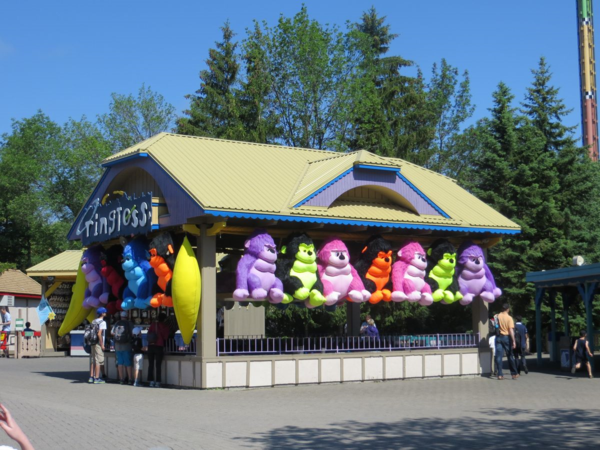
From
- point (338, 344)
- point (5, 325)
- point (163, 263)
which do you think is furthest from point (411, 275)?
point (5, 325)

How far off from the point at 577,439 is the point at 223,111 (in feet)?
131

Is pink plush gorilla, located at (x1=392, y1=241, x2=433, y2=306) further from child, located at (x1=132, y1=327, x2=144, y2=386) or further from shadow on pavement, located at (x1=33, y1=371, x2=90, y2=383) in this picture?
shadow on pavement, located at (x1=33, y1=371, x2=90, y2=383)

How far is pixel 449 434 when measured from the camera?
37.0 ft

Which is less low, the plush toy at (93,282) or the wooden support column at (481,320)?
the plush toy at (93,282)

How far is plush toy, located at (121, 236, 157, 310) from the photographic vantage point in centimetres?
1961

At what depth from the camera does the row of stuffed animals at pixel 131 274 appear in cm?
1902

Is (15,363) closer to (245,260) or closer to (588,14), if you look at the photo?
(245,260)

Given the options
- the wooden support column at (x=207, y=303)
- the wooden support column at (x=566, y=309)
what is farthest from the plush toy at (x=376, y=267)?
the wooden support column at (x=566, y=309)

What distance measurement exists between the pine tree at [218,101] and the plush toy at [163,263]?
2630 centimetres

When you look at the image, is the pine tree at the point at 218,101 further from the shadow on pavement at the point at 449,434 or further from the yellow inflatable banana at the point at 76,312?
the shadow on pavement at the point at 449,434

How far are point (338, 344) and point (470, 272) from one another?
409 centimetres

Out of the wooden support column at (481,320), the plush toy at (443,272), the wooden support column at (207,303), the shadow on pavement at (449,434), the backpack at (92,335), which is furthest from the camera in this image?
the wooden support column at (481,320)

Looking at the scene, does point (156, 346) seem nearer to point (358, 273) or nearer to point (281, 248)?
point (281, 248)

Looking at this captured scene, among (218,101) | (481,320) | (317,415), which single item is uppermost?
(218,101)
